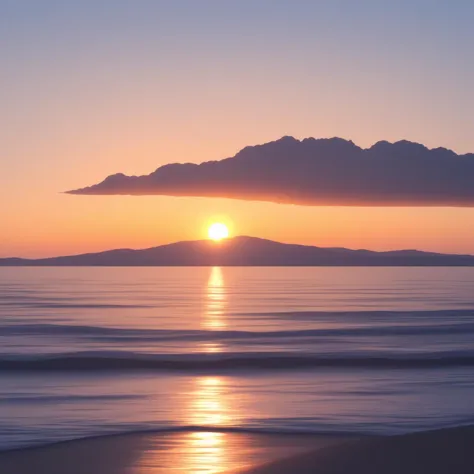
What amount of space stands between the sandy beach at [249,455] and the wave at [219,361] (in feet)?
34.3

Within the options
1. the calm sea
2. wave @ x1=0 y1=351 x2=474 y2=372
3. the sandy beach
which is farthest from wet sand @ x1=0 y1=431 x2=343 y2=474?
wave @ x1=0 y1=351 x2=474 y2=372

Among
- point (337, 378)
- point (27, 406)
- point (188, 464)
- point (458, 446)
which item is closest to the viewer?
point (458, 446)

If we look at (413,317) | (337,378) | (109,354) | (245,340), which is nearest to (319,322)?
(413,317)

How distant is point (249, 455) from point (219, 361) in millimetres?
13459

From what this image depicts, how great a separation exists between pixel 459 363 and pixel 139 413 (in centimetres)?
1196

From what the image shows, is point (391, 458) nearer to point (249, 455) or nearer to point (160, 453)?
point (249, 455)

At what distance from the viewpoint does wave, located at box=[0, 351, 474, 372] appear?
2467 centimetres

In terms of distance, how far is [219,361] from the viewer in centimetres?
2628

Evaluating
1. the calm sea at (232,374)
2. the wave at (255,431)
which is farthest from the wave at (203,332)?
the wave at (255,431)

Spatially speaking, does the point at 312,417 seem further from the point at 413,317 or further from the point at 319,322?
the point at 413,317

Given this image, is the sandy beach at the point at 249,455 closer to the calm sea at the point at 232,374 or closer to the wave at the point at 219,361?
the calm sea at the point at 232,374

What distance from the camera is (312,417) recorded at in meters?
16.1

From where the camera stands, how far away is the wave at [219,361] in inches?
971

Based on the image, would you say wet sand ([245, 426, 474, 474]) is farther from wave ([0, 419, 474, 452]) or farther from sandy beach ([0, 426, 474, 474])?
wave ([0, 419, 474, 452])
